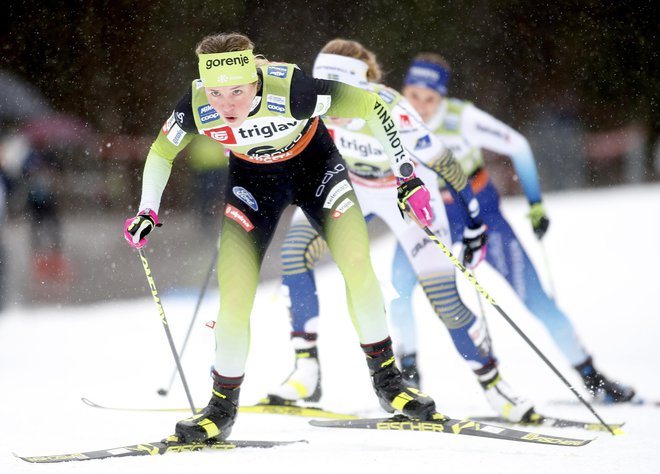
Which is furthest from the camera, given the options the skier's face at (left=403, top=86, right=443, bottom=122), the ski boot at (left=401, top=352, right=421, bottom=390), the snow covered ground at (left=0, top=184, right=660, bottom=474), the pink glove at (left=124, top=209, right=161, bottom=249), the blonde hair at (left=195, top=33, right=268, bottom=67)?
the skier's face at (left=403, top=86, right=443, bottom=122)

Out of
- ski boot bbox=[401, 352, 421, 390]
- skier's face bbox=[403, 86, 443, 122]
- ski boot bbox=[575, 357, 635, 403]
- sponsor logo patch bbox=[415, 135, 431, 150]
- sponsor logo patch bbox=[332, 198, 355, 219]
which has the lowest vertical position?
ski boot bbox=[575, 357, 635, 403]

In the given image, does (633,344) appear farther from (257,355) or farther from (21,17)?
(21,17)

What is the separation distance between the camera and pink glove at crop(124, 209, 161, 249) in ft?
12.7

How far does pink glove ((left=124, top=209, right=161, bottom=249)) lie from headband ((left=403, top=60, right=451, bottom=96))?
8.18 ft

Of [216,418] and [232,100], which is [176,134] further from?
[216,418]

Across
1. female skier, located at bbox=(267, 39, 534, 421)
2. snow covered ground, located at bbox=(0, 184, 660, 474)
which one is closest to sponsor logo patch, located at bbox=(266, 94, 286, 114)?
female skier, located at bbox=(267, 39, 534, 421)

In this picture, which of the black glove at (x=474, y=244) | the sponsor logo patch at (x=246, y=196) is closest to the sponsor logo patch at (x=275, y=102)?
the sponsor logo patch at (x=246, y=196)

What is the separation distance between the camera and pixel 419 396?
3.93m

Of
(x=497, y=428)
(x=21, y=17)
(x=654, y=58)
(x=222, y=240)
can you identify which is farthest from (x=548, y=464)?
(x=654, y=58)

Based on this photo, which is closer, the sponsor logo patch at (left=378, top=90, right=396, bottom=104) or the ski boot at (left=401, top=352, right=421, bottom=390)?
the sponsor logo patch at (left=378, top=90, right=396, bottom=104)

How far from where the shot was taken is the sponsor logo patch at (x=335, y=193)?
396 centimetres

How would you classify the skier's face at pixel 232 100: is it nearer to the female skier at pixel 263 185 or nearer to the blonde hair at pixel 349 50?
the female skier at pixel 263 185

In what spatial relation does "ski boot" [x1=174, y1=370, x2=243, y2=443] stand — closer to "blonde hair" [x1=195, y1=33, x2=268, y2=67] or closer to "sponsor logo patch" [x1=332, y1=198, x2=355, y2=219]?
"sponsor logo patch" [x1=332, y1=198, x2=355, y2=219]

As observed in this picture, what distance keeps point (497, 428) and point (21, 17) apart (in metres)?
11.7
